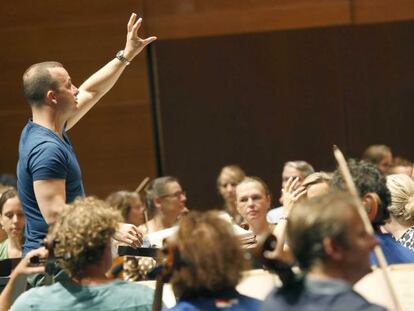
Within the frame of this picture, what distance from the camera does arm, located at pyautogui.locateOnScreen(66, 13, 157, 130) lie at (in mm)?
4598

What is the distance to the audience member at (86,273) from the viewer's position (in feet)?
9.87

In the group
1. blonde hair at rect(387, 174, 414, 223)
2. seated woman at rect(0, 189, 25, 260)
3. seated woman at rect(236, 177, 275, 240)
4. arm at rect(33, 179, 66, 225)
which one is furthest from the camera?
seated woman at rect(236, 177, 275, 240)

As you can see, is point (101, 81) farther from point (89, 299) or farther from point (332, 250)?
point (332, 250)

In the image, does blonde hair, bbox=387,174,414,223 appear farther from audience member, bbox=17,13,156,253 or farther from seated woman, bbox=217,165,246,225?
seated woman, bbox=217,165,246,225

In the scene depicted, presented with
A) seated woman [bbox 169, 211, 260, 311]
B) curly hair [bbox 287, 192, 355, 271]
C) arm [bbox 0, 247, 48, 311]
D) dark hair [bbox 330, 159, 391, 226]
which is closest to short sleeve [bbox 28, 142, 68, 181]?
arm [bbox 0, 247, 48, 311]

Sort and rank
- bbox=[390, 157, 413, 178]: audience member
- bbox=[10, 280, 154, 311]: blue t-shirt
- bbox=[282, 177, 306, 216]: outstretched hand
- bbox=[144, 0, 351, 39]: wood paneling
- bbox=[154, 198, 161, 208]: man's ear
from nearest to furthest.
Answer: bbox=[10, 280, 154, 311]: blue t-shirt, bbox=[282, 177, 306, 216]: outstretched hand, bbox=[154, 198, 161, 208]: man's ear, bbox=[390, 157, 413, 178]: audience member, bbox=[144, 0, 351, 39]: wood paneling

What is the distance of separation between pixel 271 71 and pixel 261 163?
2.43ft

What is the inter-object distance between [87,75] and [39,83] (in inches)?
175

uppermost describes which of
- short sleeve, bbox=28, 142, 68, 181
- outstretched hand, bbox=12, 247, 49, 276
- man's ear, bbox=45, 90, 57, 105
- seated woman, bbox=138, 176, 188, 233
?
man's ear, bbox=45, 90, 57, 105

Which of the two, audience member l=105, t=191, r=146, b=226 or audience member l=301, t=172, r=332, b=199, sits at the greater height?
audience member l=301, t=172, r=332, b=199

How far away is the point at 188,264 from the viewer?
2768mm

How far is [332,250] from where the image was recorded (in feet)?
8.57

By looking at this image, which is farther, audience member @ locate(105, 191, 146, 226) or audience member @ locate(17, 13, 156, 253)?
audience member @ locate(105, 191, 146, 226)

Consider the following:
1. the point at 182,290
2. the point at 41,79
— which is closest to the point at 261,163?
the point at 41,79
